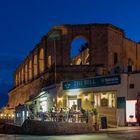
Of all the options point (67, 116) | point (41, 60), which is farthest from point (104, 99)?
point (41, 60)

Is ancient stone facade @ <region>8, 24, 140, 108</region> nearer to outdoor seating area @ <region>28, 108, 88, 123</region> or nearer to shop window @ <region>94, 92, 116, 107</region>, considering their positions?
shop window @ <region>94, 92, 116, 107</region>

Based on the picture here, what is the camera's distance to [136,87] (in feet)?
136

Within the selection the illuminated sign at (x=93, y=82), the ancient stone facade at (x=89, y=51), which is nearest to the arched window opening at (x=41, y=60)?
the ancient stone facade at (x=89, y=51)

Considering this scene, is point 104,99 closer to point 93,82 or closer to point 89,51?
point 93,82

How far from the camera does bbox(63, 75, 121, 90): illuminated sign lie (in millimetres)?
42213

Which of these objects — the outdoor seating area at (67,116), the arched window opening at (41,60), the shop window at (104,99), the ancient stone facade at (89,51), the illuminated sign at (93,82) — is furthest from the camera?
the arched window opening at (41,60)

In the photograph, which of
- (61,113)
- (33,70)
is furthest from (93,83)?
(33,70)

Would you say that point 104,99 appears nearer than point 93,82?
Yes

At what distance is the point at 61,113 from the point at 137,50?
29651mm

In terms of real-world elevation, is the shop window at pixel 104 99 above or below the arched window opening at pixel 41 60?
below

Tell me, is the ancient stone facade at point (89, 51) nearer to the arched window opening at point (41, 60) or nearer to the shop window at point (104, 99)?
the arched window opening at point (41, 60)

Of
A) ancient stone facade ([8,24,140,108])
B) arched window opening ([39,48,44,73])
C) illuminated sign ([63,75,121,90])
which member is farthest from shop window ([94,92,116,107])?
arched window opening ([39,48,44,73])

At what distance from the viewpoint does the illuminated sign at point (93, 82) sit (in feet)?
138

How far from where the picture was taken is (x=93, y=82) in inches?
1764
